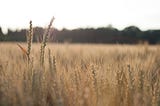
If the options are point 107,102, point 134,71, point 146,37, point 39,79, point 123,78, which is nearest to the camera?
point 107,102

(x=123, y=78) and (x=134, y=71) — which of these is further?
(x=134, y=71)

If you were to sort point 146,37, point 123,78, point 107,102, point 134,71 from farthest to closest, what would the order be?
point 146,37 → point 134,71 → point 123,78 → point 107,102

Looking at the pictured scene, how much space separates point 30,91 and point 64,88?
0.22 meters

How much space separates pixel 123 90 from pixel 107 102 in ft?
1.04

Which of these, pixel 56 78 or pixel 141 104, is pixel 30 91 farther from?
pixel 141 104

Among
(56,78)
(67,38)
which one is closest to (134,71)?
(56,78)

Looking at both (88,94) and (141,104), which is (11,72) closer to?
(88,94)

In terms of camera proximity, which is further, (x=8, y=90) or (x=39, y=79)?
(x=39, y=79)

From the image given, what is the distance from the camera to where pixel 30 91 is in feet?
6.52

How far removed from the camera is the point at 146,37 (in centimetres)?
2456

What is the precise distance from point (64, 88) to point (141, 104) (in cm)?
41

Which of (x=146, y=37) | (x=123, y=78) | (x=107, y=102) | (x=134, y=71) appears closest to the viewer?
(x=107, y=102)

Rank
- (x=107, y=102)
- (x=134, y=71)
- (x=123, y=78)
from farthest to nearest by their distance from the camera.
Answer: (x=134, y=71) < (x=123, y=78) < (x=107, y=102)

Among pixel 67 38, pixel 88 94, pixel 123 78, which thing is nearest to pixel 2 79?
pixel 88 94
